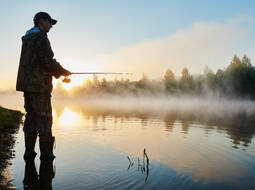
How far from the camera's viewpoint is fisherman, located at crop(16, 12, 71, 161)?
6.60 metres

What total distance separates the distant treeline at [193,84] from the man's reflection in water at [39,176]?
95839 mm

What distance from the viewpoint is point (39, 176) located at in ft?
18.1

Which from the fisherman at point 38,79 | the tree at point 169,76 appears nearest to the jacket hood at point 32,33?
the fisherman at point 38,79

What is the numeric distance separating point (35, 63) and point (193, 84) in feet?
385

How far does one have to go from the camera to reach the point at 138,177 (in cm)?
560

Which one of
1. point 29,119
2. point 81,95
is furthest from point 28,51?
point 81,95

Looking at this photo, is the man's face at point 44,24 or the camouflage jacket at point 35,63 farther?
the man's face at point 44,24

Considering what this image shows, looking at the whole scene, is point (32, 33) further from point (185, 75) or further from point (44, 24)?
point (185, 75)

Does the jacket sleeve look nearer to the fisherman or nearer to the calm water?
the fisherman

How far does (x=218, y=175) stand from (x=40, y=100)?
5510mm

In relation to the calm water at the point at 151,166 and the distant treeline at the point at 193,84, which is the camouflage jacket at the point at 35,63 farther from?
the distant treeline at the point at 193,84

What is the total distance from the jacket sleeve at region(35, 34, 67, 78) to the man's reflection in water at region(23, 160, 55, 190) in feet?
8.95

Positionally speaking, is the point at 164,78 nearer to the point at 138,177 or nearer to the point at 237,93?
the point at 237,93

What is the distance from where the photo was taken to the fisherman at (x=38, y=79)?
660cm
